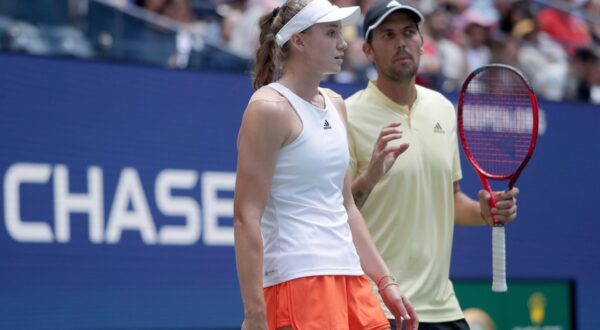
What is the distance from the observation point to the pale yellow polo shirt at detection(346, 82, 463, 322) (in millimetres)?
4395

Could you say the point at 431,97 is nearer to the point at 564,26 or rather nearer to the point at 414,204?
the point at 414,204

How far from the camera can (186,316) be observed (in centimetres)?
Result: 692

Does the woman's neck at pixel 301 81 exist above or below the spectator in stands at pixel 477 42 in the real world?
below

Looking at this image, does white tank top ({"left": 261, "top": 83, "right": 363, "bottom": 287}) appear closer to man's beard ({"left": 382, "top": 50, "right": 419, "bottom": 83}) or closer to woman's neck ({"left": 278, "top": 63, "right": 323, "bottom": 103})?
woman's neck ({"left": 278, "top": 63, "right": 323, "bottom": 103})

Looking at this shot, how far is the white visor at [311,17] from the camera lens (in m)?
3.64

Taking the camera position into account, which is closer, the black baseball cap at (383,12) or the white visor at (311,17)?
the white visor at (311,17)

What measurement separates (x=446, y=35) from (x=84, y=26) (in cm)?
399

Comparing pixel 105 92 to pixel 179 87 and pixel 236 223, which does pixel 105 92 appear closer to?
pixel 179 87

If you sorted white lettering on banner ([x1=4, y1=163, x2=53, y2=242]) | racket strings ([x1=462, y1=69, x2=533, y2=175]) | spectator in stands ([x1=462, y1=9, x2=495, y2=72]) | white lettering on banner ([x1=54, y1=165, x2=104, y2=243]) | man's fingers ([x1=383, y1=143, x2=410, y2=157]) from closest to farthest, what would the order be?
1. man's fingers ([x1=383, y1=143, x2=410, y2=157])
2. racket strings ([x1=462, y1=69, x2=533, y2=175])
3. white lettering on banner ([x1=4, y1=163, x2=53, y2=242])
4. white lettering on banner ([x1=54, y1=165, x2=104, y2=243])
5. spectator in stands ([x1=462, y1=9, x2=495, y2=72])

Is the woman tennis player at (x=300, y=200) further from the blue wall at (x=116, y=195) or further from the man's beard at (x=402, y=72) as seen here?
the blue wall at (x=116, y=195)

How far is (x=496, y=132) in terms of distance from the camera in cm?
550

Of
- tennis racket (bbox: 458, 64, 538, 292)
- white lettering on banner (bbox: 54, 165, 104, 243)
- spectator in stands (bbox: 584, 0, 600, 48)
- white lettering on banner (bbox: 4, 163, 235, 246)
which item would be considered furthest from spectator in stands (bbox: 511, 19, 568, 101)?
white lettering on banner (bbox: 54, 165, 104, 243)

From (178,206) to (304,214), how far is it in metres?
3.50

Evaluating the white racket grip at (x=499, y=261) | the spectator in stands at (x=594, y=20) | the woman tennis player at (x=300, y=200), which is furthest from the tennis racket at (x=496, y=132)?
the spectator in stands at (x=594, y=20)
